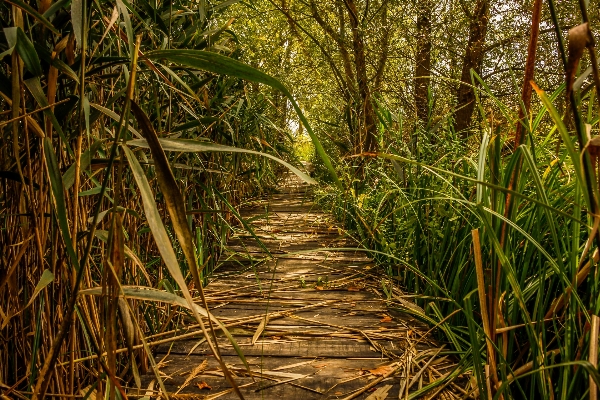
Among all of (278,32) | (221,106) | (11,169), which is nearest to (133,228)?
(11,169)

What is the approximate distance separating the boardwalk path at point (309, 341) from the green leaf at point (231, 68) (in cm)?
36

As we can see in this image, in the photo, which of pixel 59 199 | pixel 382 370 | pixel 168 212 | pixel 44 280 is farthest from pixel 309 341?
pixel 59 199

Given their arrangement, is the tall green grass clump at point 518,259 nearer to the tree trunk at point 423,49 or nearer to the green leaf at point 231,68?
the green leaf at point 231,68

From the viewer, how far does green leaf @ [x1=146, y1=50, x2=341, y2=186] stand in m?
0.61

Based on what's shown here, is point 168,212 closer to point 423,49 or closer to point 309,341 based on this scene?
point 309,341

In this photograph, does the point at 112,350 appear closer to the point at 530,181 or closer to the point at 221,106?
the point at 530,181

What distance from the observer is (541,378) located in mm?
878

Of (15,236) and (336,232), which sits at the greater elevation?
(15,236)

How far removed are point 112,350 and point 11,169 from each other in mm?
459

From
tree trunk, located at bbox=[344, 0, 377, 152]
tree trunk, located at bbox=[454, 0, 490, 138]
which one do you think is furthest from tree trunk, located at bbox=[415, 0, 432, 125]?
tree trunk, located at bbox=[344, 0, 377, 152]

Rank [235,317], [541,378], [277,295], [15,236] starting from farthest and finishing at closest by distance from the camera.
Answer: [277,295]
[235,317]
[15,236]
[541,378]

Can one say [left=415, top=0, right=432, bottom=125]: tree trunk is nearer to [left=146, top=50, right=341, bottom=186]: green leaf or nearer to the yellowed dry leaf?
the yellowed dry leaf

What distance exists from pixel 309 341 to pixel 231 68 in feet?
3.53

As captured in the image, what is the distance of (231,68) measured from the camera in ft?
2.11
